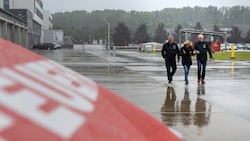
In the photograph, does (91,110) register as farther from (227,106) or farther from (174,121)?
(227,106)

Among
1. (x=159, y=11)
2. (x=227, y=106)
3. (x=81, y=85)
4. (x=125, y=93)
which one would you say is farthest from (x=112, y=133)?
(x=159, y=11)

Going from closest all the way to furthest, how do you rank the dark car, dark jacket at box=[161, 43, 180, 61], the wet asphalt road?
1. the wet asphalt road
2. dark jacket at box=[161, 43, 180, 61]
3. the dark car

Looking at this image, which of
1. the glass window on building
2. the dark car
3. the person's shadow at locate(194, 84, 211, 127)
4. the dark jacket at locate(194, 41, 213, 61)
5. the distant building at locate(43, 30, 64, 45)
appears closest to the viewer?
the person's shadow at locate(194, 84, 211, 127)

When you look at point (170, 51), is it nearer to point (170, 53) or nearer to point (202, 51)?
point (170, 53)

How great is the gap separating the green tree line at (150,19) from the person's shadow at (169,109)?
120894 millimetres

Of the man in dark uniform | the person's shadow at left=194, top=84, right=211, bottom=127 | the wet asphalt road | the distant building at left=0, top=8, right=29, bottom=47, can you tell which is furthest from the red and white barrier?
the distant building at left=0, top=8, right=29, bottom=47

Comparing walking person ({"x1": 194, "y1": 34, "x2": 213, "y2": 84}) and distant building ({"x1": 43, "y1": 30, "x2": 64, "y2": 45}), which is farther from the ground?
distant building ({"x1": 43, "y1": 30, "x2": 64, "y2": 45})

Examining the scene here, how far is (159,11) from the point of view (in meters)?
156

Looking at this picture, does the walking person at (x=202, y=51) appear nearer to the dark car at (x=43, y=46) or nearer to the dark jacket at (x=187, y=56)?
the dark jacket at (x=187, y=56)

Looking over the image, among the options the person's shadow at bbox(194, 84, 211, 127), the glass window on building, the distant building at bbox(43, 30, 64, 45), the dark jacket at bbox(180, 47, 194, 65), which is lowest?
the person's shadow at bbox(194, 84, 211, 127)

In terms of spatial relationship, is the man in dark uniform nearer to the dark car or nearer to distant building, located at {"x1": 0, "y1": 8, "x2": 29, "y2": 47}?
distant building, located at {"x1": 0, "y1": 8, "x2": 29, "y2": 47}

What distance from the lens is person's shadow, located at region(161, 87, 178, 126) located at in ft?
23.3

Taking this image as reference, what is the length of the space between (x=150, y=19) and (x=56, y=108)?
15394 cm

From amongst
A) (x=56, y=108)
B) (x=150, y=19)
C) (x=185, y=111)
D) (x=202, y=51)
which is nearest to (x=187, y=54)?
(x=202, y=51)
